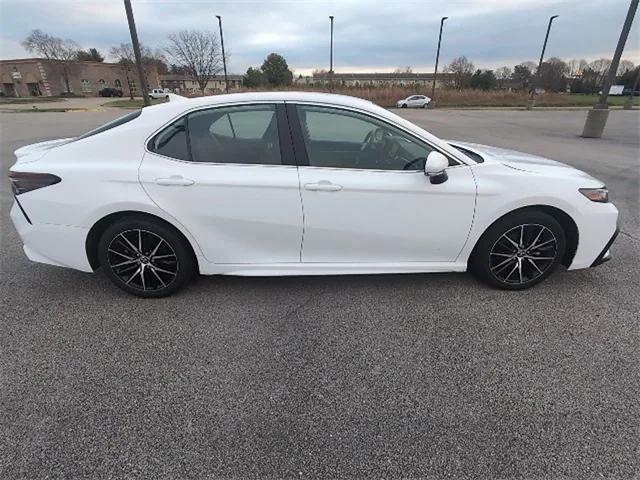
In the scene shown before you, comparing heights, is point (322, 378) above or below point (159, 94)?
below

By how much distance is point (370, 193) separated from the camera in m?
2.73

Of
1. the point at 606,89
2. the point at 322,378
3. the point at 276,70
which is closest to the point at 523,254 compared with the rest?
the point at 322,378

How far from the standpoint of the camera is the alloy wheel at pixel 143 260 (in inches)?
113

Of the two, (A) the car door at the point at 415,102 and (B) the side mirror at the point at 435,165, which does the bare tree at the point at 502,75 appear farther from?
(B) the side mirror at the point at 435,165

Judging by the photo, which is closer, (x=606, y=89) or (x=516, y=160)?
(x=516, y=160)

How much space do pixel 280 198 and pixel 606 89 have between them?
47.4 ft

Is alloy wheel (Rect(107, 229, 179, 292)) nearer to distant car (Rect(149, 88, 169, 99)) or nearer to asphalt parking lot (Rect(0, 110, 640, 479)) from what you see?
asphalt parking lot (Rect(0, 110, 640, 479))

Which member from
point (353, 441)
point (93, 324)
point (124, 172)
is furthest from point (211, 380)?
point (124, 172)

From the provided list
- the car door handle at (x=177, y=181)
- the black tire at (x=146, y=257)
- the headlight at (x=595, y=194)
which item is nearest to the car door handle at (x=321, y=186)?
the car door handle at (x=177, y=181)

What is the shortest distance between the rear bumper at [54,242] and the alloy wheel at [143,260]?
0.24 m

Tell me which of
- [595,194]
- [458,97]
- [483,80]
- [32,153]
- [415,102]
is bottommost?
[415,102]

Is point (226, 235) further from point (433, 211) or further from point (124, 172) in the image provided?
point (433, 211)

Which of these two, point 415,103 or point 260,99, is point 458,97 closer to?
point 415,103

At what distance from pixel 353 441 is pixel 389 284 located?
1.63 meters
